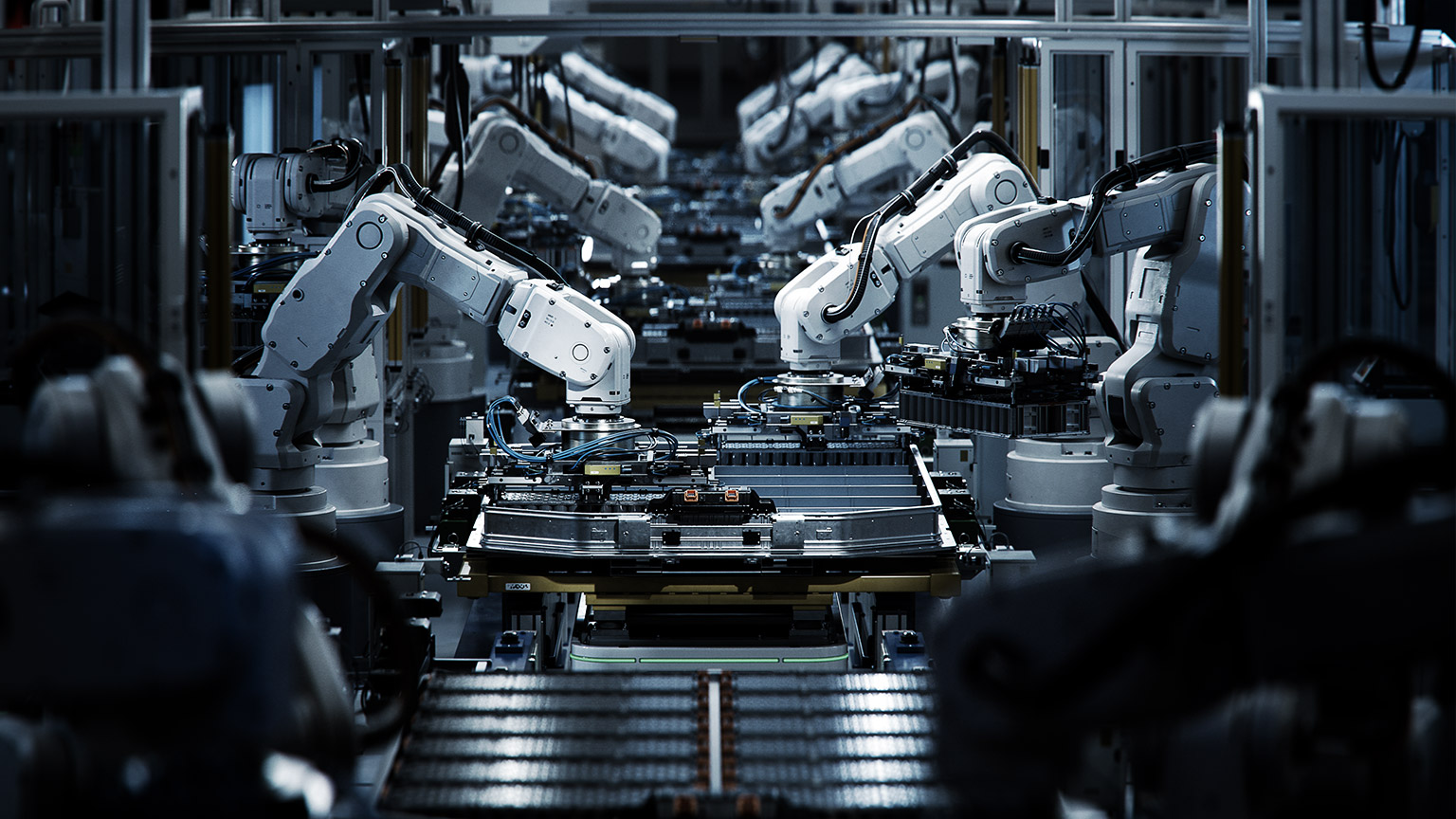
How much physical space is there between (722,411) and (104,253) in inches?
126

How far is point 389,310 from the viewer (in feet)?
17.8

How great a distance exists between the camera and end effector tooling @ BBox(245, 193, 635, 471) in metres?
Result: 5.06

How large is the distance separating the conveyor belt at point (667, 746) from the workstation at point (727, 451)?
0.06ft

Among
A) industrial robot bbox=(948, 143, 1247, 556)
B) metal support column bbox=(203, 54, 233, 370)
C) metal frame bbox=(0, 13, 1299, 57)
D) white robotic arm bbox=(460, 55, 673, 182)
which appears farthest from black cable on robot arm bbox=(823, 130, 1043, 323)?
white robotic arm bbox=(460, 55, 673, 182)

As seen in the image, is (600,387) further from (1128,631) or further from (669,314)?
(669,314)

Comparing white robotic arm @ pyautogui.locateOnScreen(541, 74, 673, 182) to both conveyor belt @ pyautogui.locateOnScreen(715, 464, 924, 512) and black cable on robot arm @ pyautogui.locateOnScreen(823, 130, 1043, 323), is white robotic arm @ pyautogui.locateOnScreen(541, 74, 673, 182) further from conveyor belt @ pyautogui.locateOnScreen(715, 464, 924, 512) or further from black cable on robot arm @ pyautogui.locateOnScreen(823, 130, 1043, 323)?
conveyor belt @ pyautogui.locateOnScreen(715, 464, 924, 512)

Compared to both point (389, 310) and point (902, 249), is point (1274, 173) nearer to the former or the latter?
point (902, 249)

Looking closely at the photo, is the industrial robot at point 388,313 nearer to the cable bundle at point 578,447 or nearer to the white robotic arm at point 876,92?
the cable bundle at point 578,447

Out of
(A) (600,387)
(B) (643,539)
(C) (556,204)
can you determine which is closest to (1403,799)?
(B) (643,539)

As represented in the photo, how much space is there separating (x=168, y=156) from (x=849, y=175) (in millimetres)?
6677

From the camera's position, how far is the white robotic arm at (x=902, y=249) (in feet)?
18.5

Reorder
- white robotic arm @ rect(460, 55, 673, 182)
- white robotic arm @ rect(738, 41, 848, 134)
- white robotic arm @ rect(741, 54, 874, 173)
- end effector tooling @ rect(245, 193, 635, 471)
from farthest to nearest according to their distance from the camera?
white robotic arm @ rect(738, 41, 848, 134) < white robotic arm @ rect(741, 54, 874, 173) < white robotic arm @ rect(460, 55, 673, 182) < end effector tooling @ rect(245, 193, 635, 471)

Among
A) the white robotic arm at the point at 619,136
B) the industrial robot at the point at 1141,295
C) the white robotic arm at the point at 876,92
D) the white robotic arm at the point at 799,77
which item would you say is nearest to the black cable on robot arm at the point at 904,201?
the industrial robot at the point at 1141,295

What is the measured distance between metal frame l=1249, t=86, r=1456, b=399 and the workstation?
0.04 feet
